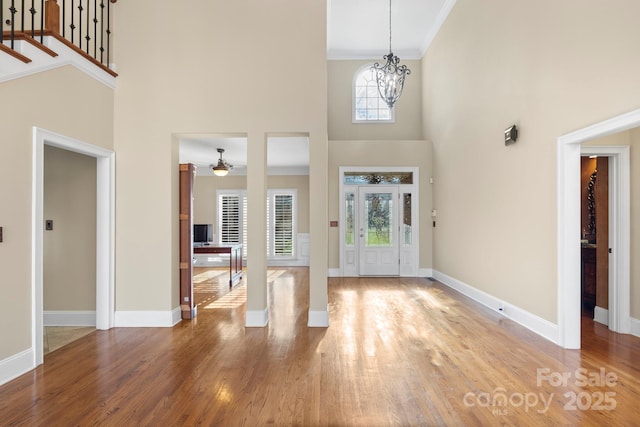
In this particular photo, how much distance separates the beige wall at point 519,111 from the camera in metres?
3.02

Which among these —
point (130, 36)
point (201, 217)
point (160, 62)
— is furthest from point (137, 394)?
point (201, 217)

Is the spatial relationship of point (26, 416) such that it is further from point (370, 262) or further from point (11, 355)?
point (370, 262)

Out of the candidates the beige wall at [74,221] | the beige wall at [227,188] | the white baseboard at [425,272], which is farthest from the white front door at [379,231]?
the beige wall at [74,221]

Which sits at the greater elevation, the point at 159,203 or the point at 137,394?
the point at 159,203

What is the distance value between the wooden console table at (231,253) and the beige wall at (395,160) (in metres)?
2.36

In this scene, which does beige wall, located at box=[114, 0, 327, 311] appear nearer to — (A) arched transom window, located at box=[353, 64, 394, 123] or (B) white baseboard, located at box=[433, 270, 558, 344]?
(B) white baseboard, located at box=[433, 270, 558, 344]

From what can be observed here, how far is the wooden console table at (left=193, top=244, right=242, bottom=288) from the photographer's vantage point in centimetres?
679

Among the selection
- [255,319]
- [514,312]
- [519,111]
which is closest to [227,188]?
[255,319]

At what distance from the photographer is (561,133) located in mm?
3520

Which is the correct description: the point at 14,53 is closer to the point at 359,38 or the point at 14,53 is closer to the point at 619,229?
the point at 619,229

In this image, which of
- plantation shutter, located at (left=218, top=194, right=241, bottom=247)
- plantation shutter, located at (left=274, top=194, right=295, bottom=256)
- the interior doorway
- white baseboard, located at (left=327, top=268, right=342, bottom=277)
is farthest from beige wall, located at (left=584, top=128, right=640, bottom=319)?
plantation shutter, located at (left=218, top=194, right=241, bottom=247)

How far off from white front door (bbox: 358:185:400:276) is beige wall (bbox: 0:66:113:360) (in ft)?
18.6

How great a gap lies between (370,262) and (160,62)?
216 inches

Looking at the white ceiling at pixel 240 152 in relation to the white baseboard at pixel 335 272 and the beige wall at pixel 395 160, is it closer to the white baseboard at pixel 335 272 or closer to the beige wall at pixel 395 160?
the beige wall at pixel 395 160
